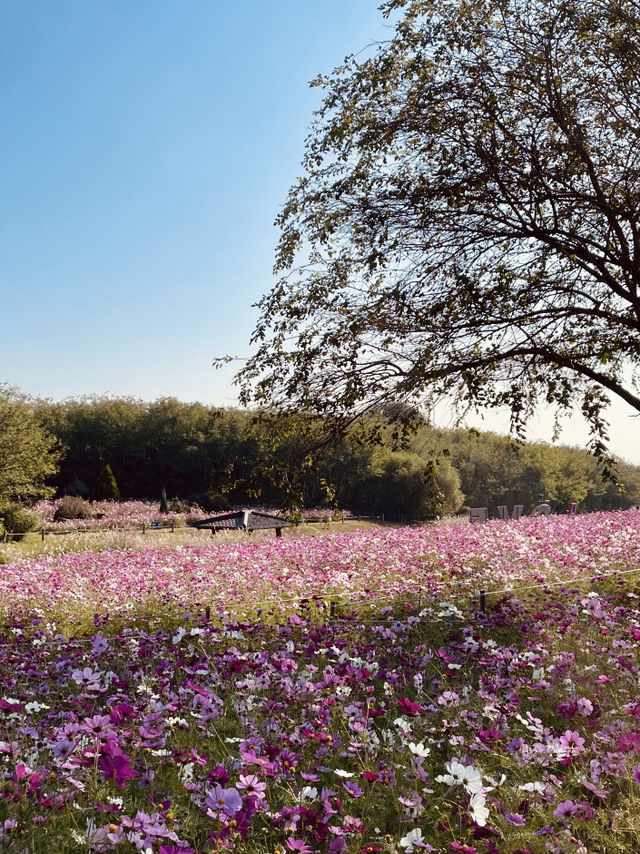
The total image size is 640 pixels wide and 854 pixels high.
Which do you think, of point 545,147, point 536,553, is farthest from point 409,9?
point 536,553

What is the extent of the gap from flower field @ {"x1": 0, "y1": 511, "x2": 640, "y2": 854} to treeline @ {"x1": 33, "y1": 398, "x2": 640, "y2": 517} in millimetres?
34706

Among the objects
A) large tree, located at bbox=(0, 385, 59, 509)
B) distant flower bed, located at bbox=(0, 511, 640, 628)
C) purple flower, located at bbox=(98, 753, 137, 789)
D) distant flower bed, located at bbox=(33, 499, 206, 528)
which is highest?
large tree, located at bbox=(0, 385, 59, 509)

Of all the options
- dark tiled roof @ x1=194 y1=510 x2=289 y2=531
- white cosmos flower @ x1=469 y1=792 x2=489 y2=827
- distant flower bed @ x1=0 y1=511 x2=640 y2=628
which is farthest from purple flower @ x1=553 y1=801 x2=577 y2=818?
dark tiled roof @ x1=194 y1=510 x2=289 y2=531

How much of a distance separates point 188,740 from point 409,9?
842cm

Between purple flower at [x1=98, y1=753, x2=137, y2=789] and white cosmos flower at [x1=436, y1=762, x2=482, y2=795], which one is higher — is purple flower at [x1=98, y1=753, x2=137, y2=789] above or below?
above

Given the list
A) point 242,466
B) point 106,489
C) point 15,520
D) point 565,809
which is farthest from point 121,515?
point 565,809

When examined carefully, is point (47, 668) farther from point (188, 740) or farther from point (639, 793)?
point (639, 793)

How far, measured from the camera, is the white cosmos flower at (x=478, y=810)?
2.62 m

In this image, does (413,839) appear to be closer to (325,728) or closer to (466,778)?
(466,778)

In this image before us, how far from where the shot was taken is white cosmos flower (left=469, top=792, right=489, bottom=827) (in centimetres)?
262

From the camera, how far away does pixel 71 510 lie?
127 ft

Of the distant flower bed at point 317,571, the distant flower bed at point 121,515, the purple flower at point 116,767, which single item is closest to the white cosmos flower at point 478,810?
the purple flower at point 116,767

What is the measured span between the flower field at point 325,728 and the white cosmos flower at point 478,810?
13 millimetres

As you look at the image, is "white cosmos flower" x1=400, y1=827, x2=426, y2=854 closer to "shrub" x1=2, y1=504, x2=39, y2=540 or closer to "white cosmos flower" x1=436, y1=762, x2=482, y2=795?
"white cosmos flower" x1=436, y1=762, x2=482, y2=795
